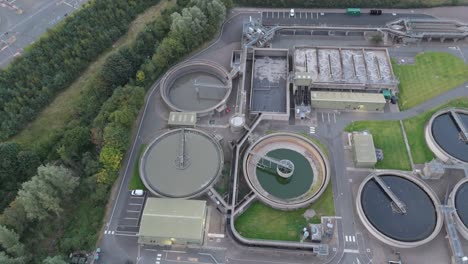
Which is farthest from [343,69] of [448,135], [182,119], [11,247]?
[11,247]

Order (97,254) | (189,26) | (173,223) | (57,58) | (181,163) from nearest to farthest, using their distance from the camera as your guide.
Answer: (173,223)
(97,254)
(181,163)
(57,58)
(189,26)

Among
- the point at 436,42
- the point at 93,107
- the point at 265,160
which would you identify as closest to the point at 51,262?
the point at 93,107

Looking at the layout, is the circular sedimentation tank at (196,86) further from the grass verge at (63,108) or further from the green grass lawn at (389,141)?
the green grass lawn at (389,141)

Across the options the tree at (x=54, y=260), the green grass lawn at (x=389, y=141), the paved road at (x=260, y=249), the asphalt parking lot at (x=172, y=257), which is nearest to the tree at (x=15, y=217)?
the tree at (x=54, y=260)

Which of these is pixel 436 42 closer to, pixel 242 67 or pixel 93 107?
pixel 242 67

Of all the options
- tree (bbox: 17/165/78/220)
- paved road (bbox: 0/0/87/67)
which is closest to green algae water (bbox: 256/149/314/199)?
tree (bbox: 17/165/78/220)

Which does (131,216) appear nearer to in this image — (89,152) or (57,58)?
(89,152)

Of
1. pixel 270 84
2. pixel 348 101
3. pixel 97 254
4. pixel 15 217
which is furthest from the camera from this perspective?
pixel 270 84

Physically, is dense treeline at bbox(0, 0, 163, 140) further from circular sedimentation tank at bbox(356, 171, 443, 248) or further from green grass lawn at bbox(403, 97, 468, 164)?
green grass lawn at bbox(403, 97, 468, 164)
